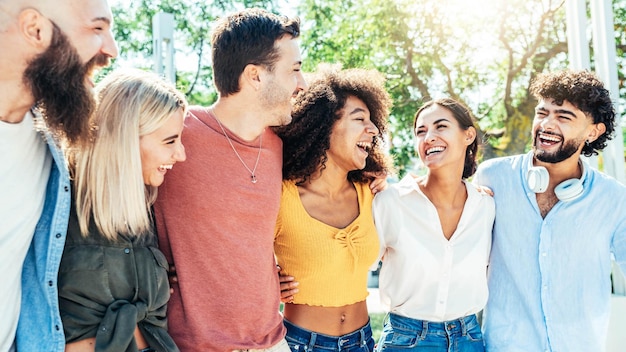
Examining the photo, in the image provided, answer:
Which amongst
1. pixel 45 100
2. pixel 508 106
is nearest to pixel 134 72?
pixel 45 100

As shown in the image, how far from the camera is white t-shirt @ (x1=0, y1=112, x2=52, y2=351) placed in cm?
228

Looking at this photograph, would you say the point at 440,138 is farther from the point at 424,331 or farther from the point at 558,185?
the point at 424,331

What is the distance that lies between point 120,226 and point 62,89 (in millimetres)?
575

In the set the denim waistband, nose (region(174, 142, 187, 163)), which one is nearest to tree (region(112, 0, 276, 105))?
the denim waistband

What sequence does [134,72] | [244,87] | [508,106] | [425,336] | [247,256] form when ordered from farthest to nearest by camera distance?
[508,106], [425,336], [244,87], [247,256], [134,72]

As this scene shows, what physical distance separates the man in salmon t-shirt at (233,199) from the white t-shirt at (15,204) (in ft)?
2.02

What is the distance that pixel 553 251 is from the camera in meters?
3.62

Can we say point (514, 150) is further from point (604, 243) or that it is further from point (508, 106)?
point (604, 243)

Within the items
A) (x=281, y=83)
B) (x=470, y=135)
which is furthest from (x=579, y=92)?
(x=281, y=83)

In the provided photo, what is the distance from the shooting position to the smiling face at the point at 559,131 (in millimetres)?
3857

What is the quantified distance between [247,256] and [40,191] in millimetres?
929

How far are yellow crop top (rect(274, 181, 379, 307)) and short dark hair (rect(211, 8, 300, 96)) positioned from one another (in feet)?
2.23

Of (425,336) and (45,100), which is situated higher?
(45,100)

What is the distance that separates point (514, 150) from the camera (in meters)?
9.42
